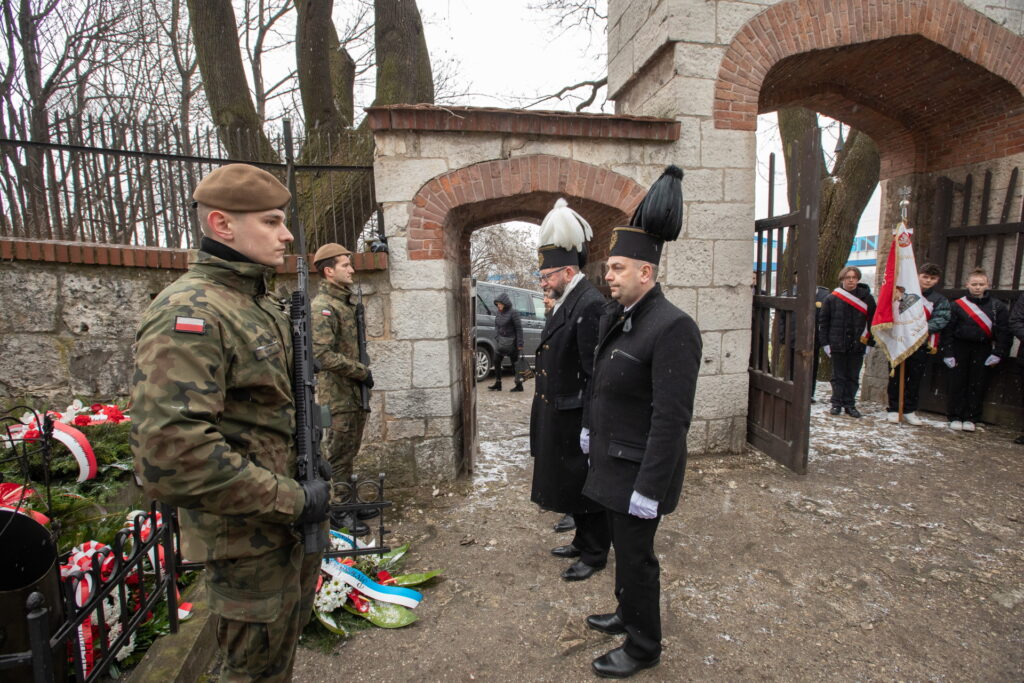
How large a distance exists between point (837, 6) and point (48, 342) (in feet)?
23.3

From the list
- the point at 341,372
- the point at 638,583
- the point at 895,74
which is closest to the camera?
the point at 638,583

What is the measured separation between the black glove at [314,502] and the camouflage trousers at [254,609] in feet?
0.50

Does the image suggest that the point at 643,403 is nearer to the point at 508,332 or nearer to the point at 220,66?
the point at 220,66

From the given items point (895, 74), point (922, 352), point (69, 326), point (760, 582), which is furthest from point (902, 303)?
point (69, 326)

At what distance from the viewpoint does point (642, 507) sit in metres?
2.11

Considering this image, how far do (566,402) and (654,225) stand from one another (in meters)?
1.21

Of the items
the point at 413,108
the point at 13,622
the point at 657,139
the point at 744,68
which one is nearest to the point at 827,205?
the point at 744,68

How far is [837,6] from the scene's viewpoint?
4840 millimetres

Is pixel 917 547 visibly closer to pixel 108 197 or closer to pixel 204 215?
pixel 204 215

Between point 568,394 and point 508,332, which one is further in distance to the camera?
point 508,332

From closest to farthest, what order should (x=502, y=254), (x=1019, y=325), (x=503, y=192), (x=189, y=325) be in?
(x=189, y=325)
(x=503, y=192)
(x=1019, y=325)
(x=502, y=254)

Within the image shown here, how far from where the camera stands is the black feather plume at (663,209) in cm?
238

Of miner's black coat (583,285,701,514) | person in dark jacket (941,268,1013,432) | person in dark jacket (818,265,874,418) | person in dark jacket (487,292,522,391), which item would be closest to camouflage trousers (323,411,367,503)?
miner's black coat (583,285,701,514)

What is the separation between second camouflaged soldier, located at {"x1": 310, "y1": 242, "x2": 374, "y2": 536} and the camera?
3.64 metres
